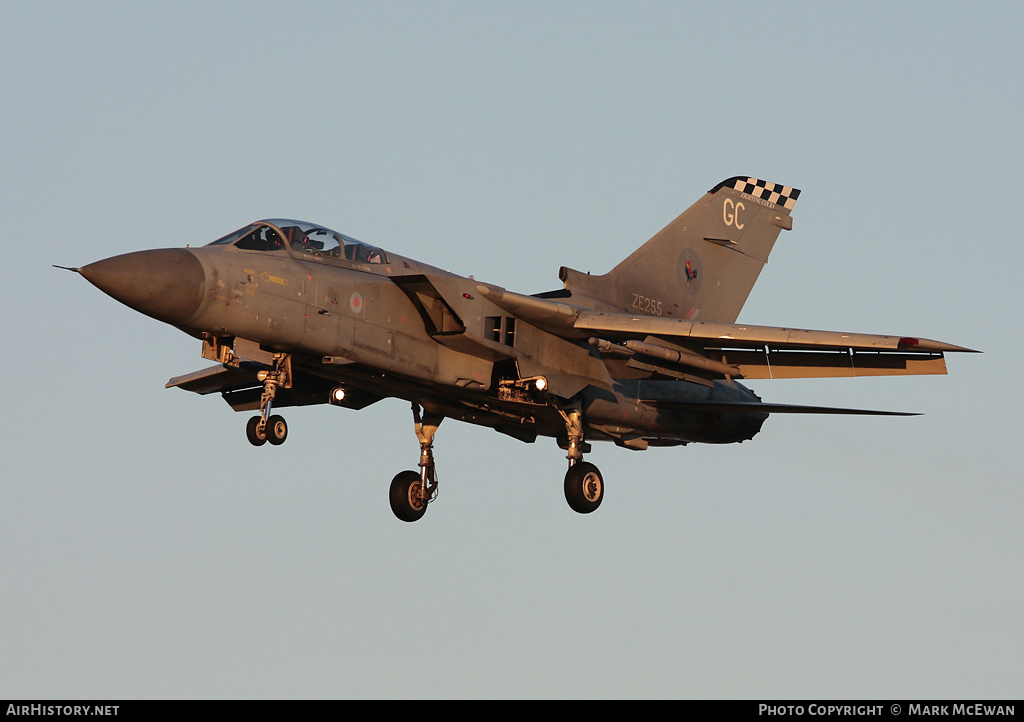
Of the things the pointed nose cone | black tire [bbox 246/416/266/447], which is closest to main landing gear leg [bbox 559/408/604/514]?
black tire [bbox 246/416/266/447]

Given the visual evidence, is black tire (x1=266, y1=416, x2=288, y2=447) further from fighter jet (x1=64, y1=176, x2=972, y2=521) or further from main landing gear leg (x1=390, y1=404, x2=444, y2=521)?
main landing gear leg (x1=390, y1=404, x2=444, y2=521)

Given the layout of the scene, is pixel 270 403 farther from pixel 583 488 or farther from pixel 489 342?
pixel 583 488

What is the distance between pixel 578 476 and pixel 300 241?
6094 mm

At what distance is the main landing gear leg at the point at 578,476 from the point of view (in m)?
22.2

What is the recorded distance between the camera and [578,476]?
880 inches

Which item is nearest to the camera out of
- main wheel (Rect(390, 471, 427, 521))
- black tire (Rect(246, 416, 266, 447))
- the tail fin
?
black tire (Rect(246, 416, 266, 447))

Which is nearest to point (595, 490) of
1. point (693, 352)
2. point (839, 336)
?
point (693, 352)

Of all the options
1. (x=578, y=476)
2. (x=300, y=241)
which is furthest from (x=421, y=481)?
(x=300, y=241)

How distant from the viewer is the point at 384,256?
67.8 ft

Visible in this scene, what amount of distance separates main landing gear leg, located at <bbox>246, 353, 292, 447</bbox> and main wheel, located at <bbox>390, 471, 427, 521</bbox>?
3.73 meters

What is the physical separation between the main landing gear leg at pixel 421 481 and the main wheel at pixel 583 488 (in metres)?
2.41

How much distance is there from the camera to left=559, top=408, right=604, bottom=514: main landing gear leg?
72.8 feet

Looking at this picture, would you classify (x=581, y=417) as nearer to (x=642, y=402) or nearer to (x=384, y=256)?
(x=642, y=402)

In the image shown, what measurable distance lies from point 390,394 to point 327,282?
2702 mm
